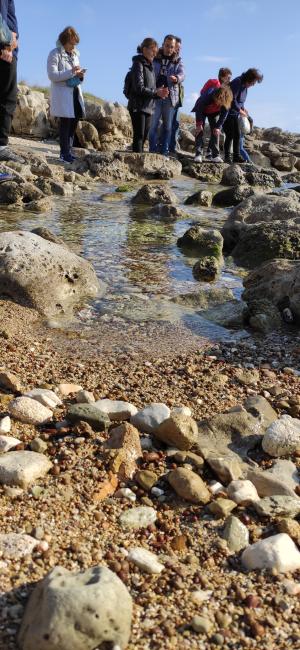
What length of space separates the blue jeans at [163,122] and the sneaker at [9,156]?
402cm

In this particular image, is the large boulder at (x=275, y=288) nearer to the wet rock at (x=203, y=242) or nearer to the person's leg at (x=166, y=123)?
the wet rock at (x=203, y=242)

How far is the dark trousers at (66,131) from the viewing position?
41.2 feet

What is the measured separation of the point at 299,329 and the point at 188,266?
2408 mm

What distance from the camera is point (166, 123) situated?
15016mm

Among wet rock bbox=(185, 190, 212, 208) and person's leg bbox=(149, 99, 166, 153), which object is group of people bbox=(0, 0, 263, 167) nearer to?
person's leg bbox=(149, 99, 166, 153)

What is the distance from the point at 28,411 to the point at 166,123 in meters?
13.1

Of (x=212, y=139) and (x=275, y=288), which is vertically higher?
(x=212, y=139)

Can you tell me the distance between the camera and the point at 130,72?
1287cm

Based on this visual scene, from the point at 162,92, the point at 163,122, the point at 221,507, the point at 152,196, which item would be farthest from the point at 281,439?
the point at 163,122

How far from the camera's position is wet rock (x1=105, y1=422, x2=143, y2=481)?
2.78m

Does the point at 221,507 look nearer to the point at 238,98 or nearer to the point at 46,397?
the point at 46,397

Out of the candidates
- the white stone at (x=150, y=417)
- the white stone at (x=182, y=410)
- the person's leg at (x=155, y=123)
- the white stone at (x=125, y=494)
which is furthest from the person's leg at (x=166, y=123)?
the white stone at (x=125, y=494)

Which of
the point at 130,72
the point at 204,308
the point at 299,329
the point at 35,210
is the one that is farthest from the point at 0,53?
the point at 299,329

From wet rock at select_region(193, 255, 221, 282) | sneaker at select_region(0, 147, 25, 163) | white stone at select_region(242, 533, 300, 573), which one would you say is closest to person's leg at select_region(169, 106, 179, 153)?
sneaker at select_region(0, 147, 25, 163)
